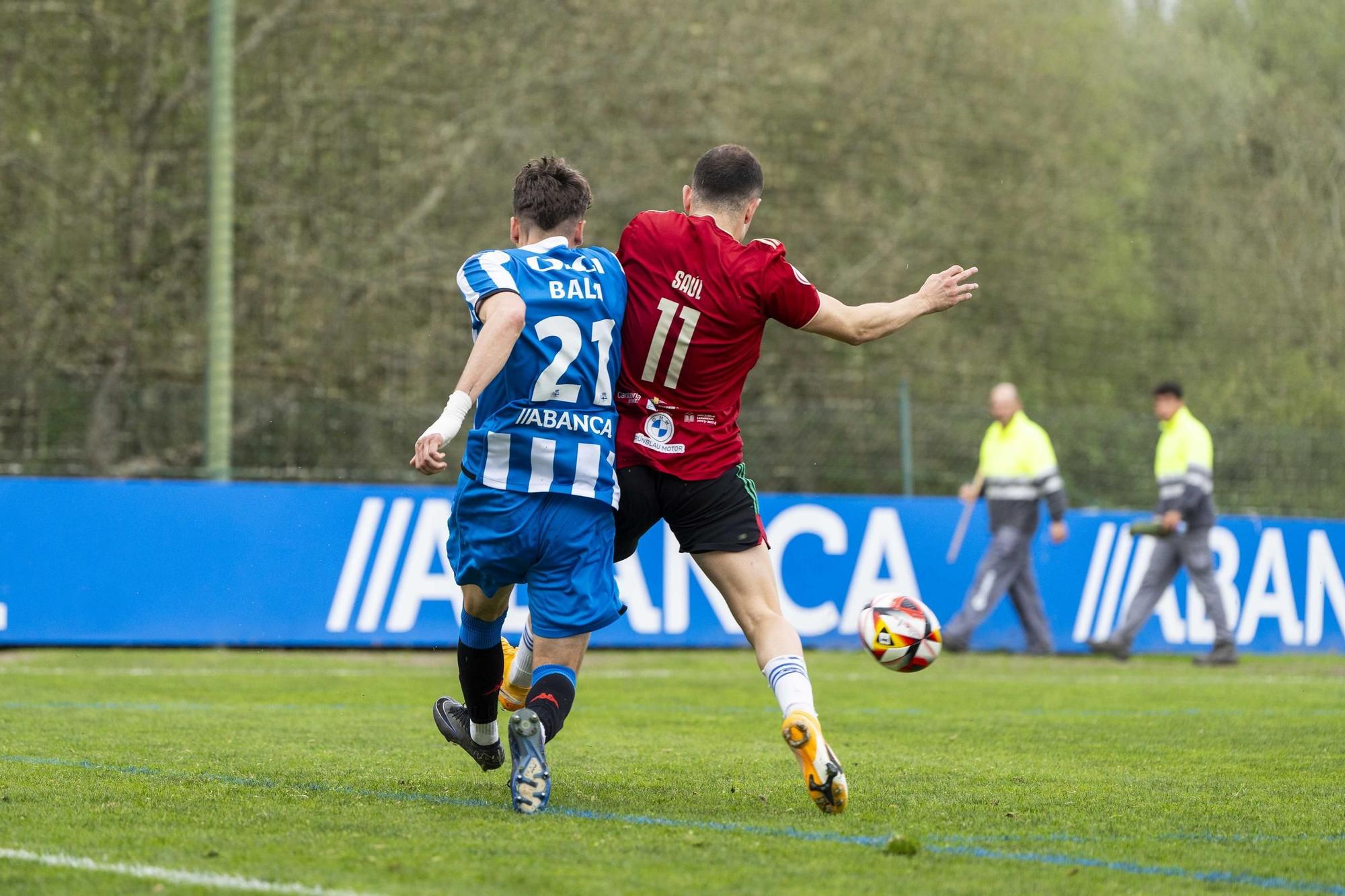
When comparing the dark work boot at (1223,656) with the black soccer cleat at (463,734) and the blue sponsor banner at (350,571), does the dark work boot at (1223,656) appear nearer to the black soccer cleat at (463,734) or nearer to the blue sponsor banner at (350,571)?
the blue sponsor banner at (350,571)

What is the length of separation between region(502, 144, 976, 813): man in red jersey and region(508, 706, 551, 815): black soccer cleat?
0.79 m

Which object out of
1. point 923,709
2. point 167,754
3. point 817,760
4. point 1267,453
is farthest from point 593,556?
point 1267,453

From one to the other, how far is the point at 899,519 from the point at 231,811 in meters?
10.0

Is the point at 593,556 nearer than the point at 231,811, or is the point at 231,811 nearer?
the point at 231,811

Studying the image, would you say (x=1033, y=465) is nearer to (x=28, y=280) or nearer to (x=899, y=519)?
(x=899, y=519)

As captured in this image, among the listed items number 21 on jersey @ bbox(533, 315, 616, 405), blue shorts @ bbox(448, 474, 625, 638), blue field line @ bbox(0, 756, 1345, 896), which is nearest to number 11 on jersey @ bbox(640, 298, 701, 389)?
number 21 on jersey @ bbox(533, 315, 616, 405)

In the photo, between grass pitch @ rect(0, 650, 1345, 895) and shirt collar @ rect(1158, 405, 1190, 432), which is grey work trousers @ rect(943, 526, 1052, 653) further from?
grass pitch @ rect(0, 650, 1345, 895)

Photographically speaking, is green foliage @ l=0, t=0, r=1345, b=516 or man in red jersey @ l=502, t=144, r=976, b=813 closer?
man in red jersey @ l=502, t=144, r=976, b=813

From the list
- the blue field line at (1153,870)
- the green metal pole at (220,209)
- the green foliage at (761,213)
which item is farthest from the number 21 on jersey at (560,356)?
the green metal pole at (220,209)

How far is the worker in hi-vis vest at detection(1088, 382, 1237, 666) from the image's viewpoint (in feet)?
44.2

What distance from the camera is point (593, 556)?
5.27 meters

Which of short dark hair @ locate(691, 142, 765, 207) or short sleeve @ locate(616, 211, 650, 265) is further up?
short dark hair @ locate(691, 142, 765, 207)

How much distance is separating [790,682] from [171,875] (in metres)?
2.05

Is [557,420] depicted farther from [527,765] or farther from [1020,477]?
[1020,477]
